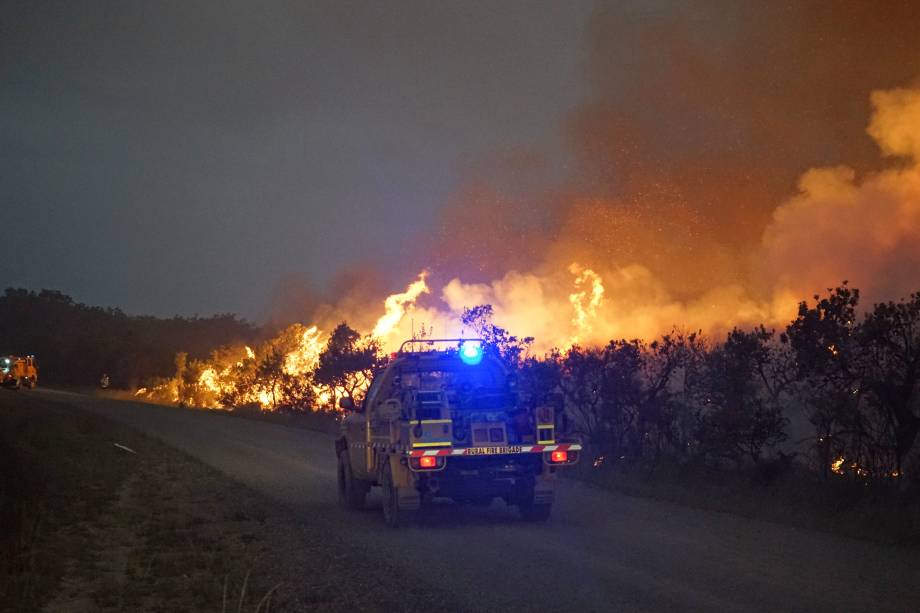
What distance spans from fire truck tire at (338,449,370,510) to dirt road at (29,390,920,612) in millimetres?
310

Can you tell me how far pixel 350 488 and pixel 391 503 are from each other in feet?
7.43

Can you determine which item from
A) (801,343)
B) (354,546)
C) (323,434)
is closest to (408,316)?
(323,434)

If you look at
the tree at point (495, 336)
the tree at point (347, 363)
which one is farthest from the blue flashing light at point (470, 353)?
the tree at point (347, 363)

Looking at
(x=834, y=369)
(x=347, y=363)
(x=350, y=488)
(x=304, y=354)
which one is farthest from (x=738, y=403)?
(x=304, y=354)

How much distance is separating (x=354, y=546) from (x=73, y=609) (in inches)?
137

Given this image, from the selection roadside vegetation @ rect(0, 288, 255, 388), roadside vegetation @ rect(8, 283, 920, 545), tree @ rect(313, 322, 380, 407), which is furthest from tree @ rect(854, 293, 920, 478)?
roadside vegetation @ rect(0, 288, 255, 388)

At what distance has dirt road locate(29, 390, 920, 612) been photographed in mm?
7867

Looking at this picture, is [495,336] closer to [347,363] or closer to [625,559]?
[347,363]

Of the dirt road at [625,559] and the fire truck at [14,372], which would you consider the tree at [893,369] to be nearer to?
the dirt road at [625,559]

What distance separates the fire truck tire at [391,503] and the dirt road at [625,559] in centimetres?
25

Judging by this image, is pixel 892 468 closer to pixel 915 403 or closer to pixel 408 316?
pixel 915 403

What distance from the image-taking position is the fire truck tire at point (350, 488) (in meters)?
14.2

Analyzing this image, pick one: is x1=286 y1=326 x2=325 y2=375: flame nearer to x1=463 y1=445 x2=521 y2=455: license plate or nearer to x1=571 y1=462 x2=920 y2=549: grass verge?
x1=571 y1=462 x2=920 y2=549: grass verge

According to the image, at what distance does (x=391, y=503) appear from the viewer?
40.1 ft
